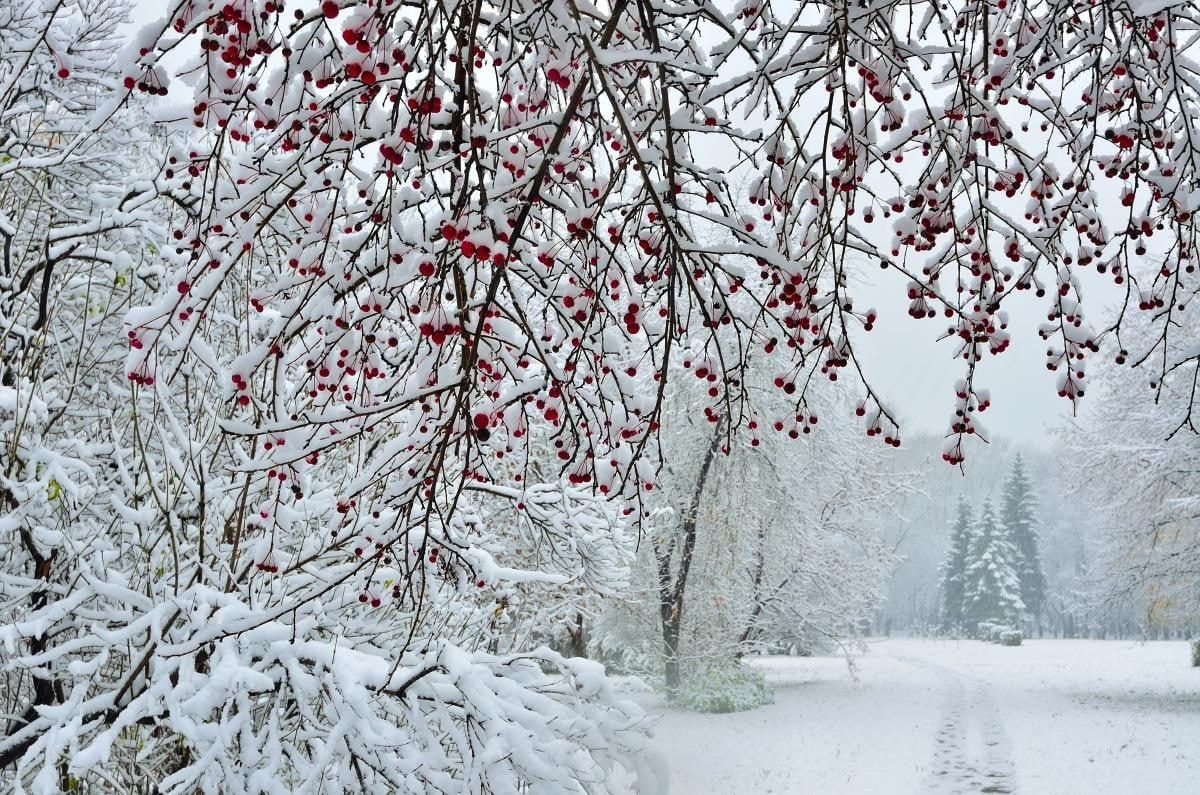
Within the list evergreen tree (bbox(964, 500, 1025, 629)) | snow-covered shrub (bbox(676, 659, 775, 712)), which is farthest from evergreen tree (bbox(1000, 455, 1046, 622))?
snow-covered shrub (bbox(676, 659, 775, 712))

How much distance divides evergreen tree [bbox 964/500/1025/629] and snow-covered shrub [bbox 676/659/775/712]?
114 ft

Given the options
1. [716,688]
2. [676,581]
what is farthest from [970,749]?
[676,581]

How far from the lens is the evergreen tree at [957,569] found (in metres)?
48.8

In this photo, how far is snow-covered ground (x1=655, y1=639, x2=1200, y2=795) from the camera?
10297 mm

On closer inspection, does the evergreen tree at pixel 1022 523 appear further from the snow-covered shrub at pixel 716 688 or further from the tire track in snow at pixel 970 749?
the snow-covered shrub at pixel 716 688

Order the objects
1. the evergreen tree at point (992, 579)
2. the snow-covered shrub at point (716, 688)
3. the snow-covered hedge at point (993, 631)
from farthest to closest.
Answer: the evergreen tree at point (992, 579), the snow-covered hedge at point (993, 631), the snow-covered shrub at point (716, 688)

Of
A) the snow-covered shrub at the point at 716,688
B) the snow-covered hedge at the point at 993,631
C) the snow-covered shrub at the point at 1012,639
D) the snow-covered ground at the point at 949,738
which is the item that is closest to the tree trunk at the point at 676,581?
the snow-covered shrub at the point at 716,688

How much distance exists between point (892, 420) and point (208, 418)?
3.79 m

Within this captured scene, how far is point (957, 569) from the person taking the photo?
49.9 meters

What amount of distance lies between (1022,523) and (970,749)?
131 ft

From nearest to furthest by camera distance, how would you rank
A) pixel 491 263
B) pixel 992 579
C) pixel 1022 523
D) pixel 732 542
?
1. pixel 491 263
2. pixel 732 542
3. pixel 992 579
4. pixel 1022 523

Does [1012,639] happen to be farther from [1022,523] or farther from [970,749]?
[970,749]

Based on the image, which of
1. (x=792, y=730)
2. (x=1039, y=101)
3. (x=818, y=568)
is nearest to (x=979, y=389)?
(x=1039, y=101)

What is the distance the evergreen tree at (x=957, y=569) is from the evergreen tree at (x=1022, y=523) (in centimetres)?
205
